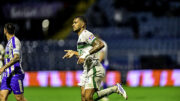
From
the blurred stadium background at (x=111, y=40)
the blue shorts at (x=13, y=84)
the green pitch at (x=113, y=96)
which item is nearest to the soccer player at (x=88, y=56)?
the blue shorts at (x=13, y=84)

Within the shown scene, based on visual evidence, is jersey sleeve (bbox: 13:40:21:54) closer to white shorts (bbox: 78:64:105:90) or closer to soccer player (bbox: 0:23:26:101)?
soccer player (bbox: 0:23:26:101)

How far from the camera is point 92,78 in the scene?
917cm

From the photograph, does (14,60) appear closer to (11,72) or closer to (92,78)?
(11,72)

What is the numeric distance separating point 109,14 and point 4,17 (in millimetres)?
7128

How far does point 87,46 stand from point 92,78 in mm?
673

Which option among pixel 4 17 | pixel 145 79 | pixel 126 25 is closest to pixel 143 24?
pixel 126 25

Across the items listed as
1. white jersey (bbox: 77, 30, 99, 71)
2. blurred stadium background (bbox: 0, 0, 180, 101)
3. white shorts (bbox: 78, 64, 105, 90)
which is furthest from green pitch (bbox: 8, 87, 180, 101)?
white jersey (bbox: 77, 30, 99, 71)

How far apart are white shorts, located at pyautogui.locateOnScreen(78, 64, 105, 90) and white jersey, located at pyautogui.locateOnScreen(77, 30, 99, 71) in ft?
0.35

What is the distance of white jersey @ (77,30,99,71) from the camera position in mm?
9008

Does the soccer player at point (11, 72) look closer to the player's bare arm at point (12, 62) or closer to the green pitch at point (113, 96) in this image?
the player's bare arm at point (12, 62)

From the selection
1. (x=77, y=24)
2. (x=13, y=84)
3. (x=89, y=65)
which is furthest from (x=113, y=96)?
(x=77, y=24)

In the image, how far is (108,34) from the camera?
27.5 meters

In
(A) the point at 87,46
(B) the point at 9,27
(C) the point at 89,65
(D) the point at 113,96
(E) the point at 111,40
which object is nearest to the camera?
(A) the point at 87,46

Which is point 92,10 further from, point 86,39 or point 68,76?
point 86,39
